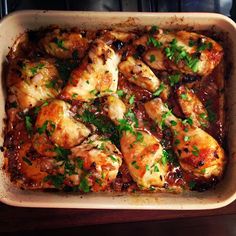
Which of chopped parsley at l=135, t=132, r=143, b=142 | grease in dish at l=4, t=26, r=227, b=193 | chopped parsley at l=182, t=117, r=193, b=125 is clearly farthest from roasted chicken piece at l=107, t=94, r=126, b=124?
chopped parsley at l=182, t=117, r=193, b=125

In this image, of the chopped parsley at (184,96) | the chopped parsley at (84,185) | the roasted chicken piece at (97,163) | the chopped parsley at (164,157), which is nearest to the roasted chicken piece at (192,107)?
the chopped parsley at (184,96)

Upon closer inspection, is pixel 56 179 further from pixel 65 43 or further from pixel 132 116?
pixel 65 43

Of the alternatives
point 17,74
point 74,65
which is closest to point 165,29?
point 74,65

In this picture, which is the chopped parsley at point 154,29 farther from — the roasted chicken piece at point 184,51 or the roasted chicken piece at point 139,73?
the roasted chicken piece at point 139,73

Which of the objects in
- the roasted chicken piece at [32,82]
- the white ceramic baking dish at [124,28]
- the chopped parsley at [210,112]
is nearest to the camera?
the white ceramic baking dish at [124,28]

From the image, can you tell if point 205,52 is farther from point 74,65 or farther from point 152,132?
point 74,65

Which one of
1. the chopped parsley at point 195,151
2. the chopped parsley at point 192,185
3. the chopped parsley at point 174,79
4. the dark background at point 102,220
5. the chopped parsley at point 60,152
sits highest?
the chopped parsley at point 174,79
